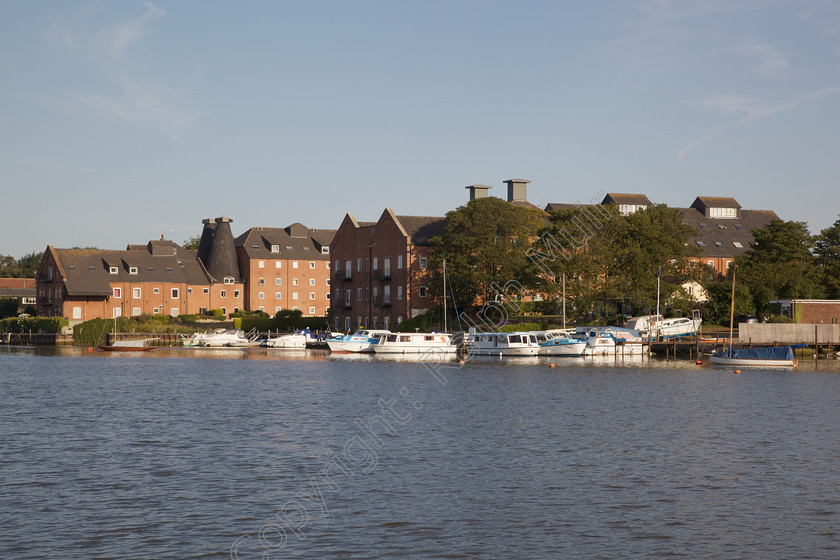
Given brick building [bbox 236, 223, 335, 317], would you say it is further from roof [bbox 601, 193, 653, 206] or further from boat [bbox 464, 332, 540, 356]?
boat [bbox 464, 332, 540, 356]

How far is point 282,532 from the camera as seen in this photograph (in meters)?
20.3

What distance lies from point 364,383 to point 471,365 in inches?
828

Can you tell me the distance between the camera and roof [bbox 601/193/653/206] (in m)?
136

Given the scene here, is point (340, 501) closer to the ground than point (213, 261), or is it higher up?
closer to the ground

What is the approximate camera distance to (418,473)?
27141 mm

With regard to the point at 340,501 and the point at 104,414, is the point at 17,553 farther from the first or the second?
the point at 104,414

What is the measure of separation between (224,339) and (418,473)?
87831mm

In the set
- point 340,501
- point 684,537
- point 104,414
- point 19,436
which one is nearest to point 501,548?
point 684,537

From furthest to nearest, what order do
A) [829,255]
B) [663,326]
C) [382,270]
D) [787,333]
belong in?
[382,270]
[829,255]
[663,326]
[787,333]

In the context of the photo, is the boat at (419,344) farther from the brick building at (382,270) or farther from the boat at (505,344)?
the brick building at (382,270)

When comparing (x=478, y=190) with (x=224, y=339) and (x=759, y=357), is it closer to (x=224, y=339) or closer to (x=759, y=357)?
(x=224, y=339)

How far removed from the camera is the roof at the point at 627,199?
13625cm

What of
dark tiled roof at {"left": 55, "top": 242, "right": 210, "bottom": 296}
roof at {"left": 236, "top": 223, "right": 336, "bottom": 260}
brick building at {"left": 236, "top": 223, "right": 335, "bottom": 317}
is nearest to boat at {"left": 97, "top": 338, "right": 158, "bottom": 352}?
dark tiled roof at {"left": 55, "top": 242, "right": 210, "bottom": 296}

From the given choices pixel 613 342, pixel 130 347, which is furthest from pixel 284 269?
pixel 613 342
